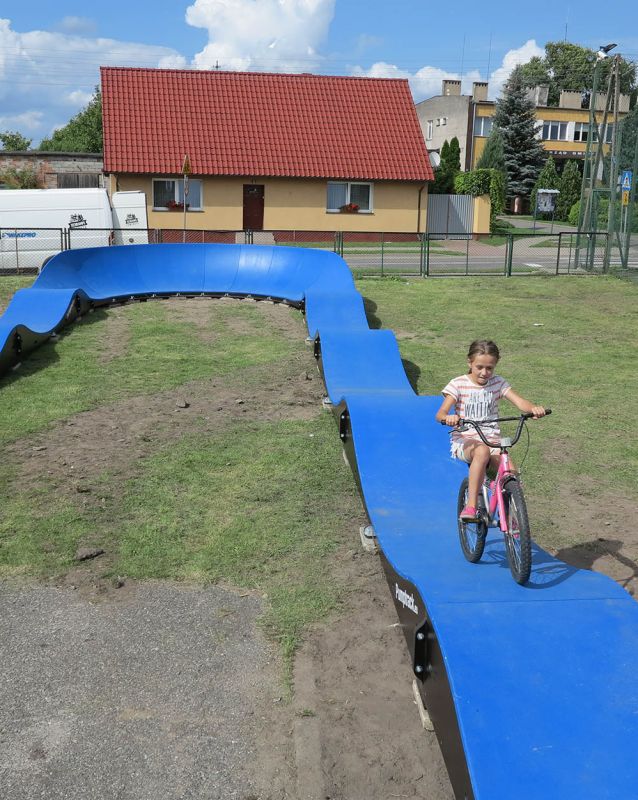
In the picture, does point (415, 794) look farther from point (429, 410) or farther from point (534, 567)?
point (429, 410)

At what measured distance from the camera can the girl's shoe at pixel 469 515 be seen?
534 centimetres

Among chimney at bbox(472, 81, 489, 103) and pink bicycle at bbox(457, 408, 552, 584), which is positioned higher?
chimney at bbox(472, 81, 489, 103)

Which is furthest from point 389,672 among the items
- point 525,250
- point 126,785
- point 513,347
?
point 525,250

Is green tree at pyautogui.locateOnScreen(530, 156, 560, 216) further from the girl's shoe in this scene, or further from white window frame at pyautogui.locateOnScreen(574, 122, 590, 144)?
the girl's shoe

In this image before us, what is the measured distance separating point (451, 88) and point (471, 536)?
7078 centimetres

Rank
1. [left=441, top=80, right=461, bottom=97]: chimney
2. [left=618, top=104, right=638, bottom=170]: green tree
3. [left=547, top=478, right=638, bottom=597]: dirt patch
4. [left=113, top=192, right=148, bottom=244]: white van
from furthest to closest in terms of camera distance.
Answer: [left=441, top=80, right=461, bottom=97]: chimney, [left=113, top=192, right=148, bottom=244]: white van, [left=618, top=104, right=638, bottom=170]: green tree, [left=547, top=478, right=638, bottom=597]: dirt patch

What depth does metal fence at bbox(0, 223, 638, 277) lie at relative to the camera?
78.3 feet

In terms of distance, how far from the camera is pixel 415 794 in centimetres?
412

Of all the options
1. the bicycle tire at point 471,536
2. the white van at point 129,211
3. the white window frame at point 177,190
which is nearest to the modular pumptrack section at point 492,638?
the bicycle tire at point 471,536

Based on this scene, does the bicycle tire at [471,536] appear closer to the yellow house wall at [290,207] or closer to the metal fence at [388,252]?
the metal fence at [388,252]

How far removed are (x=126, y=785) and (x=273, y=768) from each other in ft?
2.37

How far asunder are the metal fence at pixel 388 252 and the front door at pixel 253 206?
3.37m

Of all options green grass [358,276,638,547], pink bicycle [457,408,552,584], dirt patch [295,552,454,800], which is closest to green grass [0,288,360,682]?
dirt patch [295,552,454,800]

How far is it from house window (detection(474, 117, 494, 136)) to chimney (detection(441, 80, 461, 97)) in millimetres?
4949
